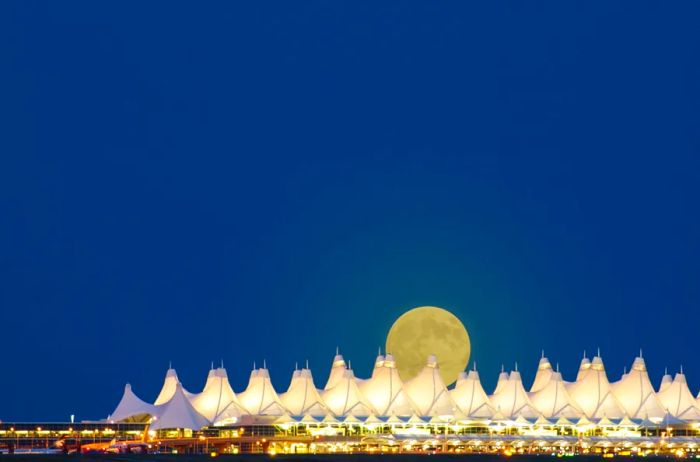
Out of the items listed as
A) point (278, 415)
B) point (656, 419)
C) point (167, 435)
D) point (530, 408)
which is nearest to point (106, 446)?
point (167, 435)

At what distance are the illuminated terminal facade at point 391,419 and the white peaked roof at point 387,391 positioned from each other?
0.36 ft

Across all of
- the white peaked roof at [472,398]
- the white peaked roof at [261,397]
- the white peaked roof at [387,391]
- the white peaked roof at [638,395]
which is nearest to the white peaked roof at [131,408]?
the white peaked roof at [261,397]

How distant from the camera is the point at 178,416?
16238 cm

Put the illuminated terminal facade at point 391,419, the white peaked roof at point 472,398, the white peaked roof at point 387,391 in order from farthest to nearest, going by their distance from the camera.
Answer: the white peaked roof at point 472,398 < the white peaked roof at point 387,391 < the illuminated terminal facade at point 391,419

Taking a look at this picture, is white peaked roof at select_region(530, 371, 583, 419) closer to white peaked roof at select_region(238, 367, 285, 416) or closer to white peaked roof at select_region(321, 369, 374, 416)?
white peaked roof at select_region(321, 369, 374, 416)

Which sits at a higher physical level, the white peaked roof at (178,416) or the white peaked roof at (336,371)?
the white peaked roof at (336,371)

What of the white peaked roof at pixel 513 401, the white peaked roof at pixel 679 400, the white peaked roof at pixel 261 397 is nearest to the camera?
the white peaked roof at pixel 261 397

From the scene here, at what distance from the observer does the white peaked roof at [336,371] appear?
593ft

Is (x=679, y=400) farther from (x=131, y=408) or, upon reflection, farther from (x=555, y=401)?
(x=131, y=408)

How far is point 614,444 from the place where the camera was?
167m

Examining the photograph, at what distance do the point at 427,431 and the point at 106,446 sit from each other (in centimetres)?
3380

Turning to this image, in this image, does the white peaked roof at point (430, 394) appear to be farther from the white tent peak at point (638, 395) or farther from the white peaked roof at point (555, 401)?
the white tent peak at point (638, 395)

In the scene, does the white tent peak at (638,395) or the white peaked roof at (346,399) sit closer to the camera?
the white peaked roof at (346,399)

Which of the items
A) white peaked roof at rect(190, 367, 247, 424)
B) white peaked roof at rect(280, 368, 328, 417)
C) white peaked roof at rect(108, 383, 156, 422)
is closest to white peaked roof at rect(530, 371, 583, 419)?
white peaked roof at rect(280, 368, 328, 417)
